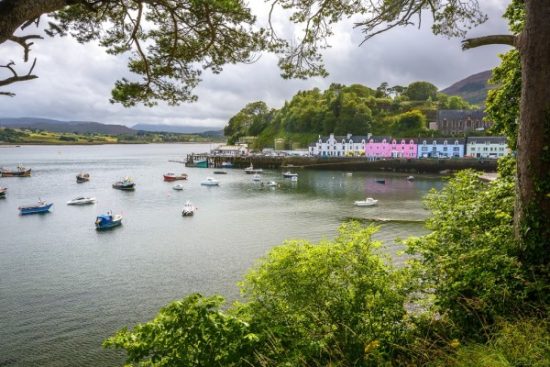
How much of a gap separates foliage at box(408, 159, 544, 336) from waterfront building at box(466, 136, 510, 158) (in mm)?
96691

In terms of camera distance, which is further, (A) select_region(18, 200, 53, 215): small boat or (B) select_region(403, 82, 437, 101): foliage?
(B) select_region(403, 82, 437, 101): foliage

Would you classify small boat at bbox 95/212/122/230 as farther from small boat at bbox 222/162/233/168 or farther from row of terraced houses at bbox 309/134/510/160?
row of terraced houses at bbox 309/134/510/160

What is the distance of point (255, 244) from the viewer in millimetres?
27688

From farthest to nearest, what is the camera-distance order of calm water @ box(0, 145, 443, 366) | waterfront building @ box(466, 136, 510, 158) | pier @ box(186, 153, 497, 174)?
waterfront building @ box(466, 136, 510, 158) < pier @ box(186, 153, 497, 174) < calm water @ box(0, 145, 443, 366)

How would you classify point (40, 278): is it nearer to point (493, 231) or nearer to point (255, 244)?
point (255, 244)

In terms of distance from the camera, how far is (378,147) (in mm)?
107812

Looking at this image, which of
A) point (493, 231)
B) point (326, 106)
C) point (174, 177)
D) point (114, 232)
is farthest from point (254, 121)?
point (493, 231)

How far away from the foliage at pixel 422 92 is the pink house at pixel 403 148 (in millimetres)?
49140

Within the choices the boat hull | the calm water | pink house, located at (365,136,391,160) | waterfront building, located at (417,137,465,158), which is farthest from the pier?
the boat hull

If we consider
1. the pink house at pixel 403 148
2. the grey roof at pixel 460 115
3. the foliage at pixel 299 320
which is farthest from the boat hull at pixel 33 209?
the grey roof at pixel 460 115

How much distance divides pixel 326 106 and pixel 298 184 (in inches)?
2861

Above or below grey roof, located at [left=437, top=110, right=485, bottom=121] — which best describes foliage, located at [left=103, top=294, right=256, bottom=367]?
below

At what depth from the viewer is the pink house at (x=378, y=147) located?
107 m

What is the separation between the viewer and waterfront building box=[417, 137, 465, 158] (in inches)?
3873
